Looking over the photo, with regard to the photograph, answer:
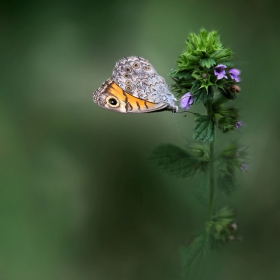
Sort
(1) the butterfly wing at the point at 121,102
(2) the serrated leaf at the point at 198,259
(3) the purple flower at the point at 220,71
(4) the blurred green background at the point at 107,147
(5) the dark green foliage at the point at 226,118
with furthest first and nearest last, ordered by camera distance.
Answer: (4) the blurred green background at the point at 107,147
(2) the serrated leaf at the point at 198,259
(1) the butterfly wing at the point at 121,102
(5) the dark green foliage at the point at 226,118
(3) the purple flower at the point at 220,71

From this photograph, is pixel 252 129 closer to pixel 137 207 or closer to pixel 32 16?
pixel 137 207

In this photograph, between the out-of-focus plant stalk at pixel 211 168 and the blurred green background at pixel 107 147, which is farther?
the blurred green background at pixel 107 147

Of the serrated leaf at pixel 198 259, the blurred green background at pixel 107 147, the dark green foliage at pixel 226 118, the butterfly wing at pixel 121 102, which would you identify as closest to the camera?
the dark green foliage at pixel 226 118

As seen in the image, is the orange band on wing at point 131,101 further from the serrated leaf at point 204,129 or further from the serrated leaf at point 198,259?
the serrated leaf at point 198,259

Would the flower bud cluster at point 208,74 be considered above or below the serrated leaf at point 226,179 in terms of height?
above

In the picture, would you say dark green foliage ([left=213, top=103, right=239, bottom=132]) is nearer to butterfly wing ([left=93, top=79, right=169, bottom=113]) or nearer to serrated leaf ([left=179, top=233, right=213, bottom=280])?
butterfly wing ([left=93, top=79, right=169, bottom=113])

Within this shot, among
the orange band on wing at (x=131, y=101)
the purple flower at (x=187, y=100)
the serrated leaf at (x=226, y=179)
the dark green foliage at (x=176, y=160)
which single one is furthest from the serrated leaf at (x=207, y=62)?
the serrated leaf at (x=226, y=179)

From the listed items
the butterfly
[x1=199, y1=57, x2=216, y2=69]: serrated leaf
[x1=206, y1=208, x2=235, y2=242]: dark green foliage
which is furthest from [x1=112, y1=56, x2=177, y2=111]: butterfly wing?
[x1=206, y1=208, x2=235, y2=242]: dark green foliage
